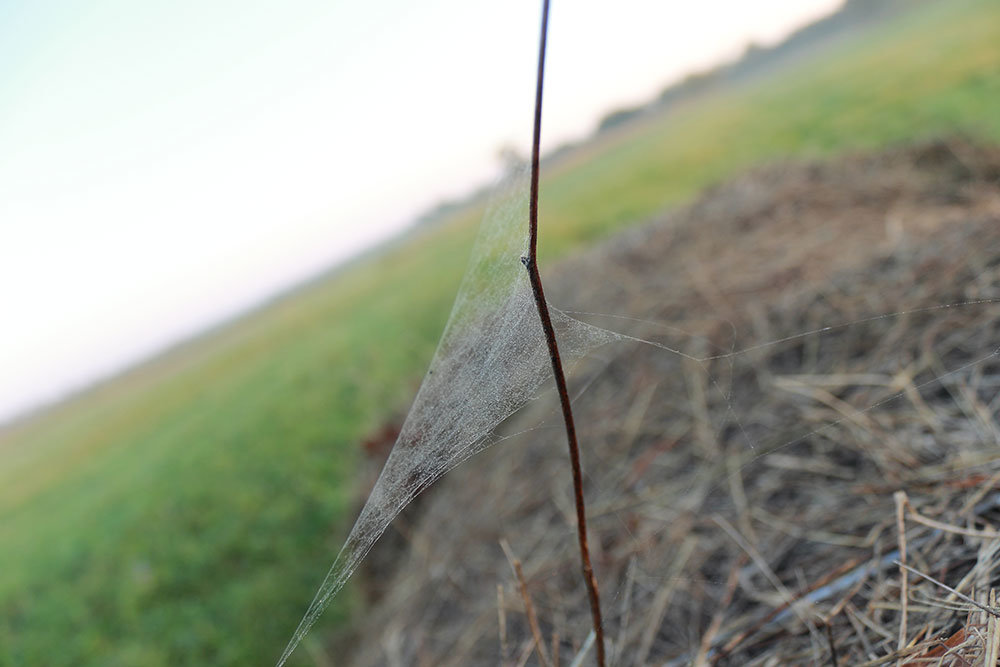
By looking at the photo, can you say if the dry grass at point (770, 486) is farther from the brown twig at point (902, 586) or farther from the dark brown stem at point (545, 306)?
the dark brown stem at point (545, 306)

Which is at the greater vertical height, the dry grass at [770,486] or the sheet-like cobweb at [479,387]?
the sheet-like cobweb at [479,387]

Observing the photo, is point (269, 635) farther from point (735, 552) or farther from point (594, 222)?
point (594, 222)

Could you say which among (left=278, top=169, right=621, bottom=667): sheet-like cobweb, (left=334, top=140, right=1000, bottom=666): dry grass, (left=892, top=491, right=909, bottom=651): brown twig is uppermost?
(left=278, top=169, right=621, bottom=667): sheet-like cobweb

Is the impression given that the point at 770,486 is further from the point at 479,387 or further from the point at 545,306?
the point at 545,306

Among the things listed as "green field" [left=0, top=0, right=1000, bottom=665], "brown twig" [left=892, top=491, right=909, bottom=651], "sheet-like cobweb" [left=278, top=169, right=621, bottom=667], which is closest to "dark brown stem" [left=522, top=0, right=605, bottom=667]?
"sheet-like cobweb" [left=278, top=169, right=621, bottom=667]

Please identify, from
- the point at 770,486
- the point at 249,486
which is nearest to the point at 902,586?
the point at 770,486

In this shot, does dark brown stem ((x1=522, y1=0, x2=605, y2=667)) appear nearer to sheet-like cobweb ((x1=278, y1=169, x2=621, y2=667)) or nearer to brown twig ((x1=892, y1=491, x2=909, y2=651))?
sheet-like cobweb ((x1=278, y1=169, x2=621, y2=667))

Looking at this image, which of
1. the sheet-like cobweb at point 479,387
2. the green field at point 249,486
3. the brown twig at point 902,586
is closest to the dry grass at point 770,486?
the brown twig at point 902,586
